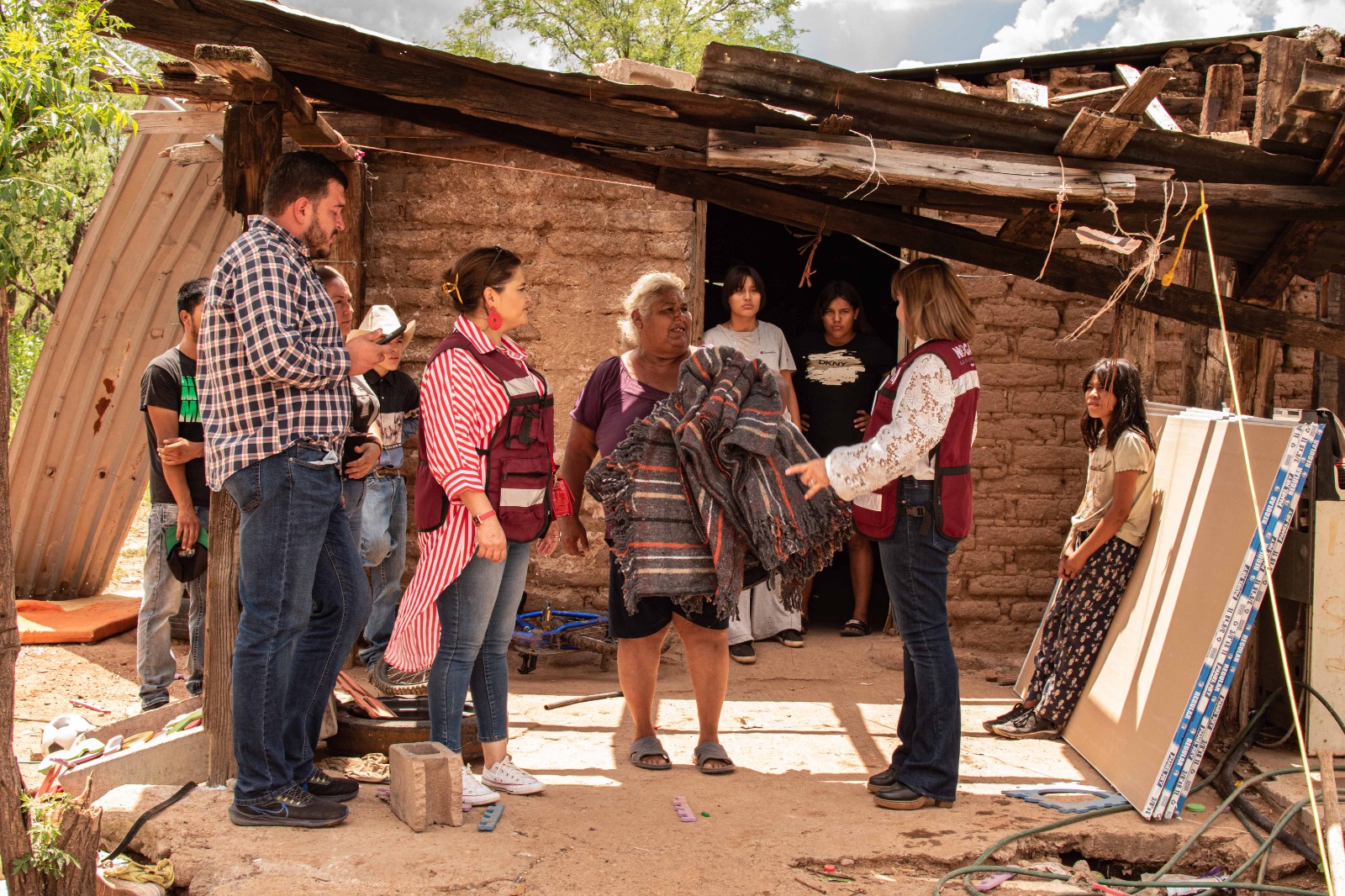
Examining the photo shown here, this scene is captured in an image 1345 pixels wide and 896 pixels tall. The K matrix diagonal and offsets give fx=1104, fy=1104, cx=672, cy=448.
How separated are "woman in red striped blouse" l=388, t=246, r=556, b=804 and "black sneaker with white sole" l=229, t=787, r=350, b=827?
414 mm

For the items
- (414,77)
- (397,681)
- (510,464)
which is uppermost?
(414,77)

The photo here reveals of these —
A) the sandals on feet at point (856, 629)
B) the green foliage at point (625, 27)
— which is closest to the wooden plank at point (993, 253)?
the sandals on feet at point (856, 629)

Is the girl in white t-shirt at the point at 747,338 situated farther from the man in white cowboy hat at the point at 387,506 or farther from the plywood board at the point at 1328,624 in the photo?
the plywood board at the point at 1328,624

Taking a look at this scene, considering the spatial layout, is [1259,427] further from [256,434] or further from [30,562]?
[30,562]

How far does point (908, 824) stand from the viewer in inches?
148

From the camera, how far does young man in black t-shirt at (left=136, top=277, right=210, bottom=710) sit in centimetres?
464

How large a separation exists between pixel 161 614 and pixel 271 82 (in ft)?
8.27

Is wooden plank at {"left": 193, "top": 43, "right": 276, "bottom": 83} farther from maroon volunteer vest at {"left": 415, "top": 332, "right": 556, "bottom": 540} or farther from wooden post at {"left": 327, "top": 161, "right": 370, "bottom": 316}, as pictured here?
wooden post at {"left": 327, "top": 161, "right": 370, "bottom": 316}

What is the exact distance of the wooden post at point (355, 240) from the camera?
5832 mm

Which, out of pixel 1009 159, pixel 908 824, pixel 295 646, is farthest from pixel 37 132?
pixel 908 824

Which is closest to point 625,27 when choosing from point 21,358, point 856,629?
point 21,358

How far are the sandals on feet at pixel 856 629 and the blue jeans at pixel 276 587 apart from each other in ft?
12.4

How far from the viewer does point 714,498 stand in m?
3.88

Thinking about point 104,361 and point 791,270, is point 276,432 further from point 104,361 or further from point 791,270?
point 791,270
